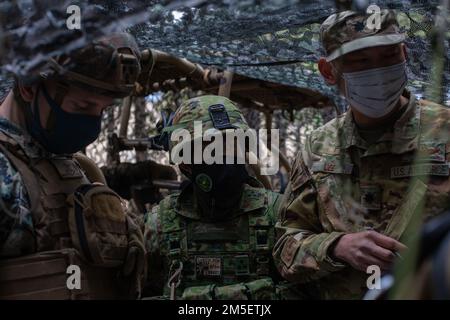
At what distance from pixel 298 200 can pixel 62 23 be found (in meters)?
1.20

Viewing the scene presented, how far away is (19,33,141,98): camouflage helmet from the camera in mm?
2137

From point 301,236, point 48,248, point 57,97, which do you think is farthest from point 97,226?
point 301,236

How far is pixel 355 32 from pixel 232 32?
0.65m

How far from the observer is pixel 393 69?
2.40m

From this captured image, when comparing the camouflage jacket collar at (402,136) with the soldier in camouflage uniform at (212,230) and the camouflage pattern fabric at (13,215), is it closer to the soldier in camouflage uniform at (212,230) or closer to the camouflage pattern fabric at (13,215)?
the soldier in camouflage uniform at (212,230)

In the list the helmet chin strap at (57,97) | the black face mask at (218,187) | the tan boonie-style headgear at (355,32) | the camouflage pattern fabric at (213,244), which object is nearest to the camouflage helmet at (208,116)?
the black face mask at (218,187)

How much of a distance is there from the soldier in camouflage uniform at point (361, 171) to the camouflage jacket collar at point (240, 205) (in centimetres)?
44

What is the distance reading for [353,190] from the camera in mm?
2547

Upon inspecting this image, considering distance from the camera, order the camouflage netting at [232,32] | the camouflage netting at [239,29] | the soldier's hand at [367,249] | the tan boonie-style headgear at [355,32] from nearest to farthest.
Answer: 1. the camouflage netting at [232,32]
2. the camouflage netting at [239,29]
3. the soldier's hand at [367,249]
4. the tan boonie-style headgear at [355,32]

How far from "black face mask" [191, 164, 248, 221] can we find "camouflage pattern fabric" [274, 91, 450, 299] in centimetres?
40

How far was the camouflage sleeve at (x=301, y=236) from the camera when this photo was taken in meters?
2.44
